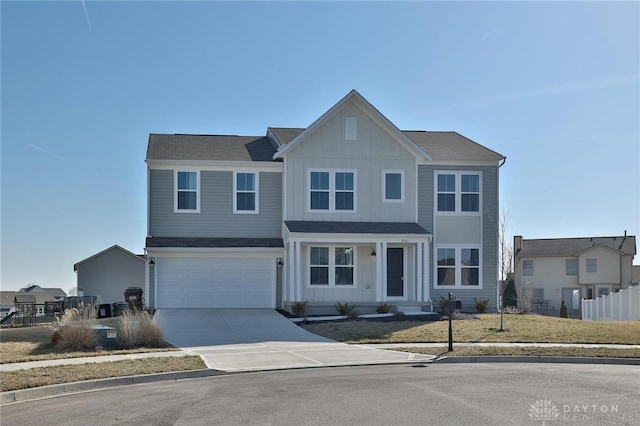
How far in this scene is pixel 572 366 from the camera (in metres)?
14.9

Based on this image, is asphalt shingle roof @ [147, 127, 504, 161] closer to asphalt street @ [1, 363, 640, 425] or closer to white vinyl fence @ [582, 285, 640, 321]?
white vinyl fence @ [582, 285, 640, 321]

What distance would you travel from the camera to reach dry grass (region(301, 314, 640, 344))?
19.7 meters

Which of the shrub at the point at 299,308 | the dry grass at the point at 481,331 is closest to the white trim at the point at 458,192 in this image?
the dry grass at the point at 481,331

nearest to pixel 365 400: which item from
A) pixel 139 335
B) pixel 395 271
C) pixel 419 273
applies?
pixel 139 335

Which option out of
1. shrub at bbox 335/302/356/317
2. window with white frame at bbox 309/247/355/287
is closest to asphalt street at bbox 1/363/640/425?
shrub at bbox 335/302/356/317

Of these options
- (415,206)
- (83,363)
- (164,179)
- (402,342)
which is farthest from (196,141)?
(83,363)

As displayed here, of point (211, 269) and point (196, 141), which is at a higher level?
point (196, 141)

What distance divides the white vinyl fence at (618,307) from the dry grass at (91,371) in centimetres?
2067

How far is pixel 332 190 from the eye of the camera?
2808 cm

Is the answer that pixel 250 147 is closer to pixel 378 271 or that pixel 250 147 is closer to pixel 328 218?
pixel 328 218

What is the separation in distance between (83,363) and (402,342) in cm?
849

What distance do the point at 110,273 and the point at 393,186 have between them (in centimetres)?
2792

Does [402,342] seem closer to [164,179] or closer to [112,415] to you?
[112,415]

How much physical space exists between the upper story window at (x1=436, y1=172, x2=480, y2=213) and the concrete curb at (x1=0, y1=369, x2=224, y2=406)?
55.8 feet
